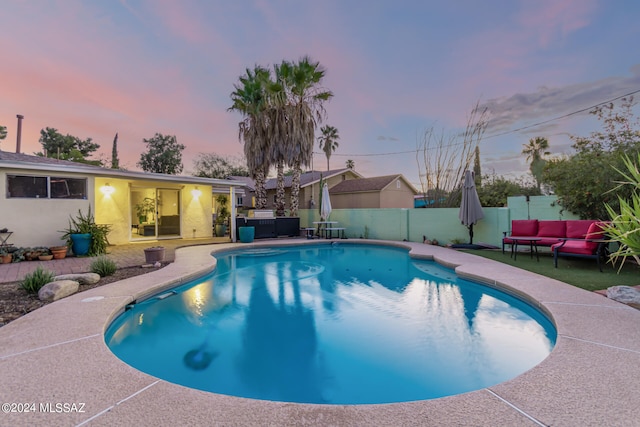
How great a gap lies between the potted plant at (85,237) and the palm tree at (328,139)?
25520 mm

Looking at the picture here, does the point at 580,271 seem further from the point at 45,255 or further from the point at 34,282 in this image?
the point at 45,255

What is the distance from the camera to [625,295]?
4.13m

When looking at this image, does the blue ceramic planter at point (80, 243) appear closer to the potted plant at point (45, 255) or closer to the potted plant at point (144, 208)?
the potted plant at point (45, 255)

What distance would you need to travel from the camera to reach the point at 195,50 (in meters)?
11.9

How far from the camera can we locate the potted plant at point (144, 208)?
14.1 metres

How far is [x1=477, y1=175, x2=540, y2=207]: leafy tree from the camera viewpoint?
19.3m

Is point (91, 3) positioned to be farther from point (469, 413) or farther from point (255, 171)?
point (469, 413)

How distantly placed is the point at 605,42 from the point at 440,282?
10.1m

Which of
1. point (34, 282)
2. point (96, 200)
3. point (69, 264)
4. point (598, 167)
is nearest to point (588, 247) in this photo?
point (598, 167)

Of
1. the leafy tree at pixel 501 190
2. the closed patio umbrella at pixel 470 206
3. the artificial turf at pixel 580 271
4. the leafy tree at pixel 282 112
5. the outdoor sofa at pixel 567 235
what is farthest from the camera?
the leafy tree at pixel 501 190

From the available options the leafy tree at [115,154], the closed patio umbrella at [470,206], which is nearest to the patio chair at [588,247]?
the closed patio umbrella at [470,206]

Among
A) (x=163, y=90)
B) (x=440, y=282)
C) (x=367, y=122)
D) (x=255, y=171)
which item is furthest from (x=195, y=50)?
(x=440, y=282)

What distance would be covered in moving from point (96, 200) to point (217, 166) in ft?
86.4

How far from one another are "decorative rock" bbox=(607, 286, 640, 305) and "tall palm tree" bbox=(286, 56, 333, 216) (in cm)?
1303
